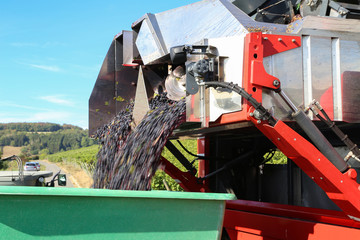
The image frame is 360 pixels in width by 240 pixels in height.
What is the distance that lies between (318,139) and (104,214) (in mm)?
1380

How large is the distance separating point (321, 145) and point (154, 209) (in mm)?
1157

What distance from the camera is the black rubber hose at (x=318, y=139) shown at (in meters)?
2.67

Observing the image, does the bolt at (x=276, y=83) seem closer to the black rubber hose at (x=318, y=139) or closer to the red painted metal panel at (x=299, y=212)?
the black rubber hose at (x=318, y=139)

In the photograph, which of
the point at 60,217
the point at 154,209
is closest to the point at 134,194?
the point at 154,209

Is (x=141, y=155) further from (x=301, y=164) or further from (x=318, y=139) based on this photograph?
(x=318, y=139)

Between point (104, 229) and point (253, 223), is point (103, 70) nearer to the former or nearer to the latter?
point (253, 223)

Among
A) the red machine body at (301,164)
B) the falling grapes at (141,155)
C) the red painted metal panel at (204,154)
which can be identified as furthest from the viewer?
the red painted metal panel at (204,154)

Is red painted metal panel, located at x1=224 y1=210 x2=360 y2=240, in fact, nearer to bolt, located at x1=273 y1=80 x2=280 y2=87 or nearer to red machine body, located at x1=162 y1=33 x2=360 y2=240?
red machine body, located at x1=162 y1=33 x2=360 y2=240

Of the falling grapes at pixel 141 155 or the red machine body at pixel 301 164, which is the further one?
the falling grapes at pixel 141 155

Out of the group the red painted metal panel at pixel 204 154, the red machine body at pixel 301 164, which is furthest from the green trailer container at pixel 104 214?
the red painted metal panel at pixel 204 154

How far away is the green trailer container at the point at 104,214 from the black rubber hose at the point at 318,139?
75 cm

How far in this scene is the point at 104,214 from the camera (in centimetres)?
210

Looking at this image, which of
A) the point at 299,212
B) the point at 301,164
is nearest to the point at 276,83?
the point at 301,164

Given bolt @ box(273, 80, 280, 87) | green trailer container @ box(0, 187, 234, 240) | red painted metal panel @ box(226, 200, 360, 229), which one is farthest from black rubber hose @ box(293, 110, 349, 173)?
green trailer container @ box(0, 187, 234, 240)
